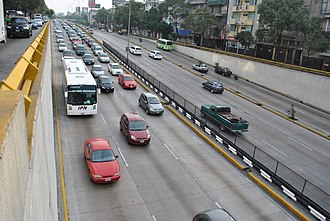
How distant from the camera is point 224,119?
78.8ft

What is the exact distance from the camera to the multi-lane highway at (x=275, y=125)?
2028 centimetres

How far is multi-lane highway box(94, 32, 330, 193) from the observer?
66.5 feet

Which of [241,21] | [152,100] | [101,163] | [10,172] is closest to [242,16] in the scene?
[241,21]

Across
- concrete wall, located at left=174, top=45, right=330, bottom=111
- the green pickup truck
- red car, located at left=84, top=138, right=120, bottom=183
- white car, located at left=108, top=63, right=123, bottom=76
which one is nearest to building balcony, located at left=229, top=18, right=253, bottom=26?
concrete wall, located at left=174, top=45, right=330, bottom=111

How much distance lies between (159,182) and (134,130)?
5.37 m

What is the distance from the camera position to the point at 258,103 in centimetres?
3534

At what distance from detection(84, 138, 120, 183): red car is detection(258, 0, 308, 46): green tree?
38549mm

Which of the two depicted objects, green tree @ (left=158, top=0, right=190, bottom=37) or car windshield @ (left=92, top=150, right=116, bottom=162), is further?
green tree @ (left=158, top=0, right=190, bottom=37)

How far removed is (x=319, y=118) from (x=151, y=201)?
25169 millimetres

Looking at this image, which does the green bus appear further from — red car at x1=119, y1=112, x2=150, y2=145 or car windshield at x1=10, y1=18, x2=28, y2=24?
red car at x1=119, y1=112, x2=150, y2=145

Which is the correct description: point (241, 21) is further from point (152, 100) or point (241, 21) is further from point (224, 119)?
point (224, 119)

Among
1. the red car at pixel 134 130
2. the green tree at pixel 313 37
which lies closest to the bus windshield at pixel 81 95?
the red car at pixel 134 130

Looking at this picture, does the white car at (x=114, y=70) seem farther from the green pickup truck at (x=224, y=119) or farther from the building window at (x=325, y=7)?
the building window at (x=325, y=7)

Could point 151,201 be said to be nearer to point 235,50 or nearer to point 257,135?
point 257,135
